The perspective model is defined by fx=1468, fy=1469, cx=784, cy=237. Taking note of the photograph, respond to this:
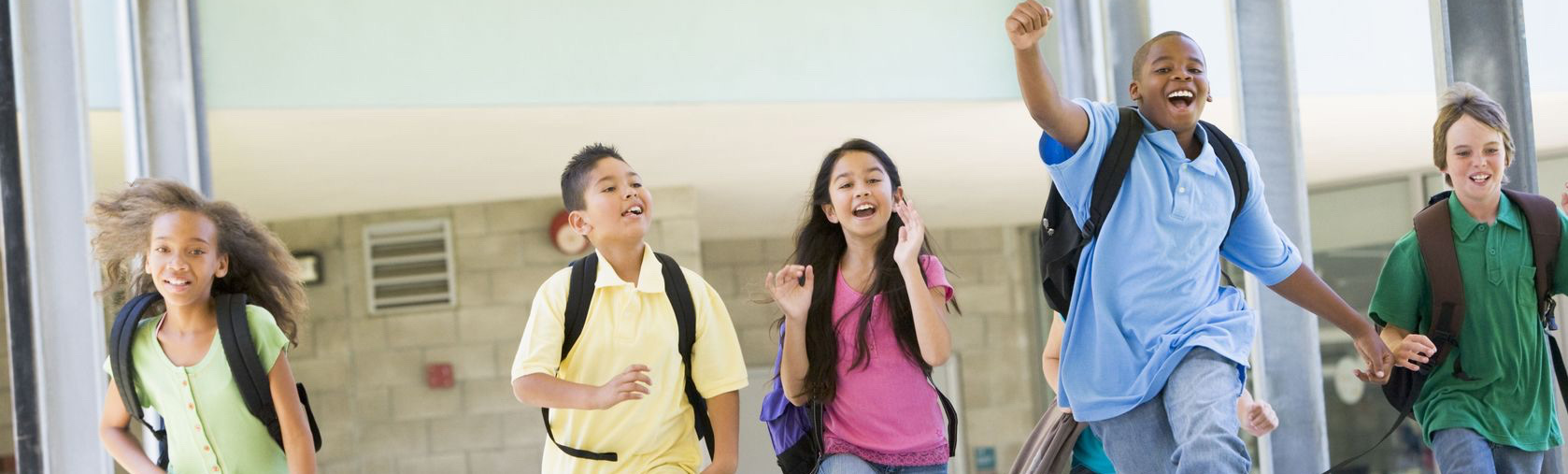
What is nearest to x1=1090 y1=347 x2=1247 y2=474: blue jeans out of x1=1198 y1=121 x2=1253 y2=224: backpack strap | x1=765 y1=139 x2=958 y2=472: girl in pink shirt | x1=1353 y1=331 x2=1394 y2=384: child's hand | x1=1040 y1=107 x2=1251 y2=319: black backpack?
x1=1040 y1=107 x2=1251 y2=319: black backpack

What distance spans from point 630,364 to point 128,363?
3.03ft

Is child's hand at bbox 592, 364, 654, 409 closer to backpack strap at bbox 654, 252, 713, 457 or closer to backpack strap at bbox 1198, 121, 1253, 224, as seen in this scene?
backpack strap at bbox 654, 252, 713, 457

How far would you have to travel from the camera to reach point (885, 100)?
4.84 metres

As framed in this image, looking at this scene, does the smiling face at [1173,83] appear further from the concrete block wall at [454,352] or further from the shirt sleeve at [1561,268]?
the concrete block wall at [454,352]

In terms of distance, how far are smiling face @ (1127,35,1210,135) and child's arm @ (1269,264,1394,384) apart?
0.37 metres

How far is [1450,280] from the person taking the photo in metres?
2.74

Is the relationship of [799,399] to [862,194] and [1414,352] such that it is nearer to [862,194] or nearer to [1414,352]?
[862,194]

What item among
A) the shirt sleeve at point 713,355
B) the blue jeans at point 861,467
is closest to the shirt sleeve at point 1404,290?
the blue jeans at point 861,467

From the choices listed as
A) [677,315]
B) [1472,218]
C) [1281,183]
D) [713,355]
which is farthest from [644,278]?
[1281,183]

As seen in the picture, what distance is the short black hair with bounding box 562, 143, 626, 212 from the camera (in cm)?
280

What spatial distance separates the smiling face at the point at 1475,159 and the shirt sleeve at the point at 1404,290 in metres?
0.14

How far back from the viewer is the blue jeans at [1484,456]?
107 inches

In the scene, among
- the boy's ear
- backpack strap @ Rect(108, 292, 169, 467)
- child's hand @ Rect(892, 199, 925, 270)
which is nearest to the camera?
child's hand @ Rect(892, 199, 925, 270)

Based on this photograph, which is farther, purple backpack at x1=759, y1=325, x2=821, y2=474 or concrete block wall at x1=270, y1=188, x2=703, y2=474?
concrete block wall at x1=270, y1=188, x2=703, y2=474
